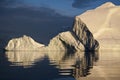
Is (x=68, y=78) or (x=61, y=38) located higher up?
(x=61, y=38)

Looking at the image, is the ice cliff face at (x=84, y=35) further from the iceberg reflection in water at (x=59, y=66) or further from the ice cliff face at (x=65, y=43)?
the iceberg reflection in water at (x=59, y=66)

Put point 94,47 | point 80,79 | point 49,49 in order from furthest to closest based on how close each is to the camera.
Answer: point 49,49
point 94,47
point 80,79

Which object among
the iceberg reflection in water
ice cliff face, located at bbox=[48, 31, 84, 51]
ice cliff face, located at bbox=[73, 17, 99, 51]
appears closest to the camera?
the iceberg reflection in water

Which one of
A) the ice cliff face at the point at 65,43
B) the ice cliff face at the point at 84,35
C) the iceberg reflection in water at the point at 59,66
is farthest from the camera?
the ice cliff face at the point at 65,43

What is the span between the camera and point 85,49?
591ft

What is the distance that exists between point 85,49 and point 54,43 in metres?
17.9

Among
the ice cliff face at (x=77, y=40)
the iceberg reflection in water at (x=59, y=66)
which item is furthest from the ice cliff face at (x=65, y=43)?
the iceberg reflection in water at (x=59, y=66)

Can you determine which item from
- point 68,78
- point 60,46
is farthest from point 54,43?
point 68,78

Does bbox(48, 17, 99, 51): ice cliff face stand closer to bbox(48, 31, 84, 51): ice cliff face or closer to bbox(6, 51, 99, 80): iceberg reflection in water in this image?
bbox(48, 31, 84, 51): ice cliff face

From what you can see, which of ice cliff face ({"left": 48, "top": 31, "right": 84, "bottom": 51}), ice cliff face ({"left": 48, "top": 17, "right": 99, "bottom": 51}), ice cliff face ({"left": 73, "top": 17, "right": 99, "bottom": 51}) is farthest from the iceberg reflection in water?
ice cliff face ({"left": 73, "top": 17, "right": 99, "bottom": 51})

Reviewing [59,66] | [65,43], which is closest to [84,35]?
[65,43]

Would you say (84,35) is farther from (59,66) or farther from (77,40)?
(59,66)

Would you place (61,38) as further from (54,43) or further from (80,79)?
(80,79)

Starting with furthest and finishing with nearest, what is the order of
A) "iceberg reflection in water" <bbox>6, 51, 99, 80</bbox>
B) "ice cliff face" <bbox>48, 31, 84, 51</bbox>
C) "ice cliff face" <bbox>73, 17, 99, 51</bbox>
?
"ice cliff face" <bbox>48, 31, 84, 51</bbox> → "ice cliff face" <bbox>73, 17, 99, 51</bbox> → "iceberg reflection in water" <bbox>6, 51, 99, 80</bbox>
